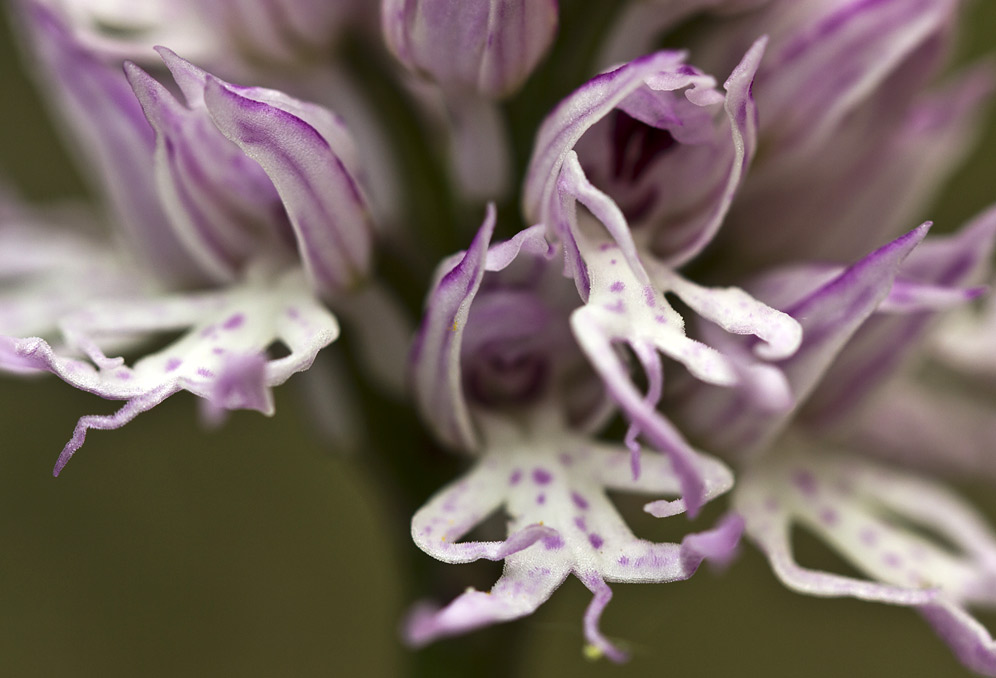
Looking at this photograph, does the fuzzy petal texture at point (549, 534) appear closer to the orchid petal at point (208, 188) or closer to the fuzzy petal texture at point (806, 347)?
the fuzzy petal texture at point (806, 347)

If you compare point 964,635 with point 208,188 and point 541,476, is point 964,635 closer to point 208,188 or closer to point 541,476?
point 541,476

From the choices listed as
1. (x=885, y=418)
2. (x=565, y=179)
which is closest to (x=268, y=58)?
(x=565, y=179)

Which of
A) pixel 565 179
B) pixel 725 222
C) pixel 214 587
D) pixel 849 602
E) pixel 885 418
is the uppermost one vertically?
pixel 565 179

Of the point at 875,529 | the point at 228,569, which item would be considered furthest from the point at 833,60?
the point at 228,569

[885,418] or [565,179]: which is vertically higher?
[565,179]

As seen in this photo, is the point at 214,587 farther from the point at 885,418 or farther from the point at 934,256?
the point at 934,256

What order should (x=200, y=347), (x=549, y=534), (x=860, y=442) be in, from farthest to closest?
(x=860, y=442)
(x=200, y=347)
(x=549, y=534)
